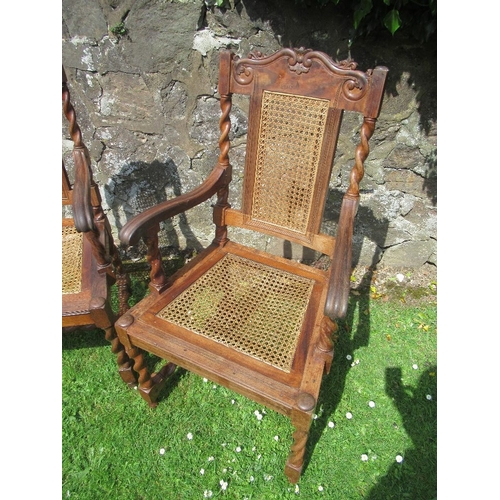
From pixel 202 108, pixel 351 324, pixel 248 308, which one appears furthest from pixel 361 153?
pixel 351 324

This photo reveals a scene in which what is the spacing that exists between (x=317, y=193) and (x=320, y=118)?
1.06ft

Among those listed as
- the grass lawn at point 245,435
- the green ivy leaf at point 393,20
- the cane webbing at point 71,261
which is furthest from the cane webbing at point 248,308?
the green ivy leaf at point 393,20

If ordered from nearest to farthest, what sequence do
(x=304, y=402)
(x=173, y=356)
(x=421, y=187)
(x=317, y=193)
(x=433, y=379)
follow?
(x=304, y=402) → (x=173, y=356) → (x=317, y=193) → (x=433, y=379) → (x=421, y=187)

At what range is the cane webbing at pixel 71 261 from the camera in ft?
5.47

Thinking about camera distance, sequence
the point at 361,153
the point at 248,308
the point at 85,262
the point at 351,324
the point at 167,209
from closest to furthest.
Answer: the point at 361,153, the point at 167,209, the point at 248,308, the point at 85,262, the point at 351,324

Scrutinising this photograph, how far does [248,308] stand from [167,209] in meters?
0.58

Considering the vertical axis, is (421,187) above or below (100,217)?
above

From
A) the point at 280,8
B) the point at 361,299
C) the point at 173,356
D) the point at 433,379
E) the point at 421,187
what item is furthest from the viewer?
the point at 361,299

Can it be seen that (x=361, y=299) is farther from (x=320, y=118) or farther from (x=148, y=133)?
(x=148, y=133)

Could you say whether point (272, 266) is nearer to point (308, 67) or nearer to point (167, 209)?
point (167, 209)

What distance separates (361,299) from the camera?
2.54 metres

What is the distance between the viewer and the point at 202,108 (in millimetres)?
2125

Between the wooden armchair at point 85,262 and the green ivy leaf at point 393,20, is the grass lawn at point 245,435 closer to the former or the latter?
the wooden armchair at point 85,262

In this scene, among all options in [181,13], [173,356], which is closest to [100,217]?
[173,356]
